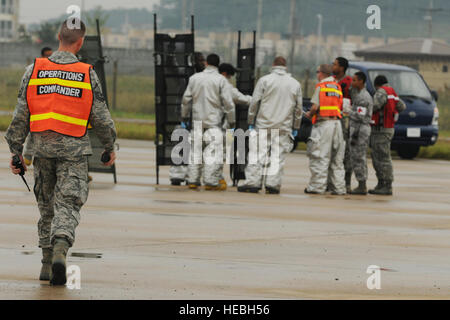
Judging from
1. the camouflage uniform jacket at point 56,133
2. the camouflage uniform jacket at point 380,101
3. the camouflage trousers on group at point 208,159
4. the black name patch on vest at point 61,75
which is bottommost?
the camouflage trousers on group at point 208,159

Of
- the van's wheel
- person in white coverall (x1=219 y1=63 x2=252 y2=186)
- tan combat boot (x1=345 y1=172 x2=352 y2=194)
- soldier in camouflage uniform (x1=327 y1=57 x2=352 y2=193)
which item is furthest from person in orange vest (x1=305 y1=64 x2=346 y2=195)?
the van's wheel

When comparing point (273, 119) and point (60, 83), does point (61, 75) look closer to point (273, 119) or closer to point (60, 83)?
point (60, 83)

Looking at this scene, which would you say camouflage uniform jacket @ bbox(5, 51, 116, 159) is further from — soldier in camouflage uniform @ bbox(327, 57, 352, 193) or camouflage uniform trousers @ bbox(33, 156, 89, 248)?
soldier in camouflage uniform @ bbox(327, 57, 352, 193)

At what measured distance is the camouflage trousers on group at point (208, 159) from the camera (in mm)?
15812

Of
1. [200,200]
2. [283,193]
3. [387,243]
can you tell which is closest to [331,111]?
[283,193]

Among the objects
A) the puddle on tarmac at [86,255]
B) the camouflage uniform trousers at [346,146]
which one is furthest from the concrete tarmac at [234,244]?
the camouflage uniform trousers at [346,146]

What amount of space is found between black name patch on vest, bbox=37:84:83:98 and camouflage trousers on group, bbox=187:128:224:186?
26.2 feet

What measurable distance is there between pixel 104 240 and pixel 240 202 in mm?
4299

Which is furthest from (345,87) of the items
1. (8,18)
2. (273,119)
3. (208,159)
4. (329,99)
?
(8,18)

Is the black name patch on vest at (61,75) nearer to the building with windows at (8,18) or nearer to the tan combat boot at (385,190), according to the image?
the tan combat boot at (385,190)

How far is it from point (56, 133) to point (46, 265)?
0.99 meters

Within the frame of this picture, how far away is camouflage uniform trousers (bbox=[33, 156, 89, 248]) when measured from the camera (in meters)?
7.78

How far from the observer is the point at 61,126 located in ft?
25.7
